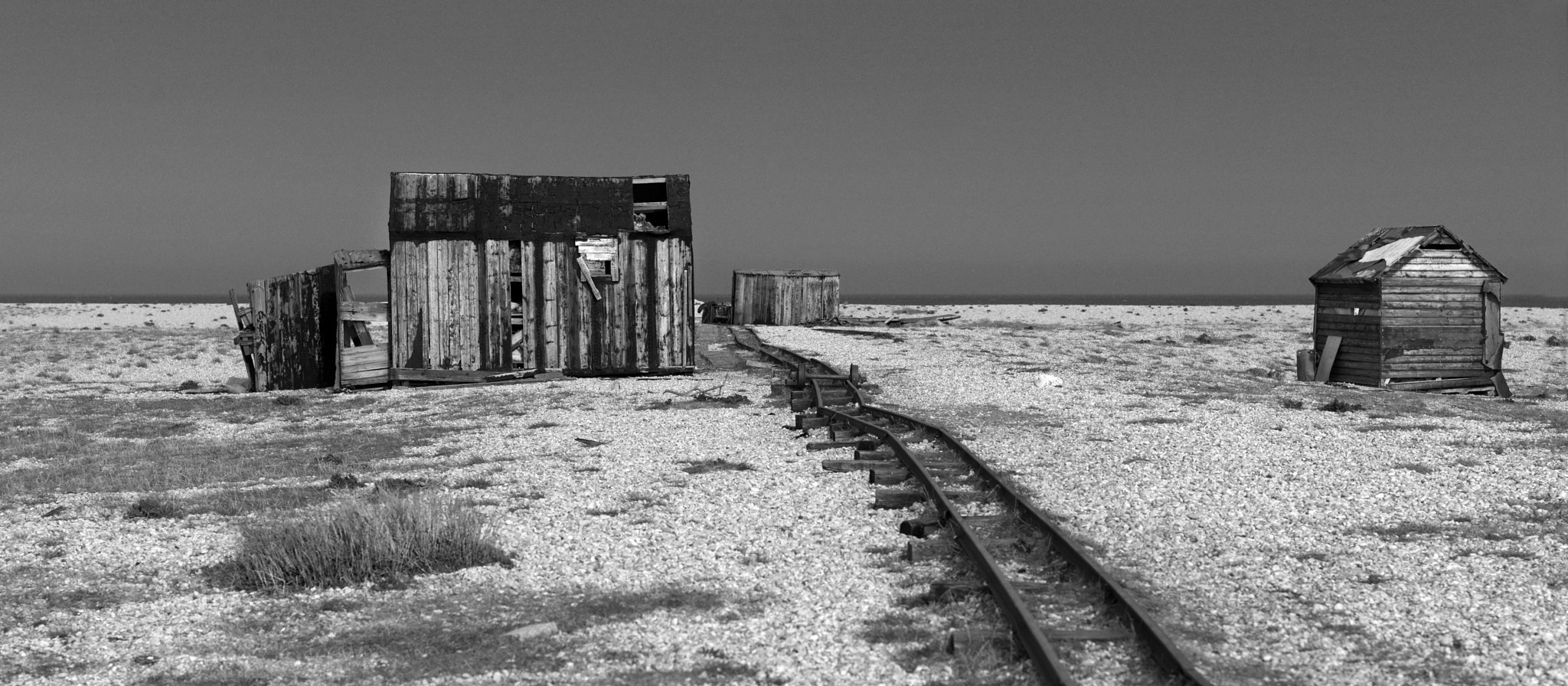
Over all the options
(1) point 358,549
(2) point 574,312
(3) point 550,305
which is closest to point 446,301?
(3) point 550,305

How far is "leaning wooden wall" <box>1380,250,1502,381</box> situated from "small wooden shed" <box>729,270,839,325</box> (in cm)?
2711

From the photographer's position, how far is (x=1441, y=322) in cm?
2148

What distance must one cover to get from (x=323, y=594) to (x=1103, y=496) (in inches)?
228

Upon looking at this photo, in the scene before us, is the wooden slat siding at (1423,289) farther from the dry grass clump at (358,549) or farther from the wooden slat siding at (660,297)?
the dry grass clump at (358,549)

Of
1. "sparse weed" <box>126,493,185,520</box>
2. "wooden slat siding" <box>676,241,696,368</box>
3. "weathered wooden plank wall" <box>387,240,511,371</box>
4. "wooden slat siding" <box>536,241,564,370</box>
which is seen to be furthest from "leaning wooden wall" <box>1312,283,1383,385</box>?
"sparse weed" <box>126,493,185,520</box>

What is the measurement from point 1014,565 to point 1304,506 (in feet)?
10.7

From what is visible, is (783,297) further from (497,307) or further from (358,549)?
(358,549)

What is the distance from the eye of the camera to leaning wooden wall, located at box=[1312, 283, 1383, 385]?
70.7ft

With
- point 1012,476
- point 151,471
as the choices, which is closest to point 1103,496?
point 1012,476

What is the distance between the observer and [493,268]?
21500 mm

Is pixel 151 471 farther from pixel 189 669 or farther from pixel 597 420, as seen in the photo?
pixel 189 669

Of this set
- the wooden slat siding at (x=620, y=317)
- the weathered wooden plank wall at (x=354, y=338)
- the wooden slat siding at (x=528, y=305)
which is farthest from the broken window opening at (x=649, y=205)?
the weathered wooden plank wall at (x=354, y=338)

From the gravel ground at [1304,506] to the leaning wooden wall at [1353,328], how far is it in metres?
0.91

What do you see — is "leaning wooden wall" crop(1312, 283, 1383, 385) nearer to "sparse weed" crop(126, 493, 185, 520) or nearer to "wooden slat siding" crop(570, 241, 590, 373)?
"wooden slat siding" crop(570, 241, 590, 373)
